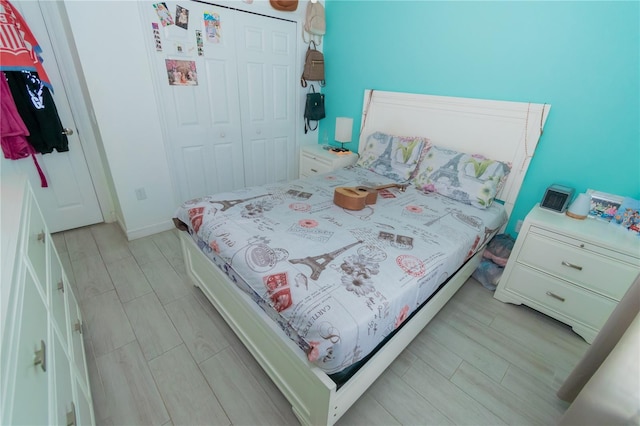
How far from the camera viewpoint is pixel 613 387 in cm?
77

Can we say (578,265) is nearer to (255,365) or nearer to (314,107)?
(255,365)

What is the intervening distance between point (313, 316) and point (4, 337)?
77 cm

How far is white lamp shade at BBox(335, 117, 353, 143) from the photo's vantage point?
3.00 meters

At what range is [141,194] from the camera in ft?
8.32

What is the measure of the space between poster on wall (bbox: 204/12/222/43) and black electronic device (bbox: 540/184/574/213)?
114 inches

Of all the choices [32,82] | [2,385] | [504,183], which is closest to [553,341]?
[504,183]

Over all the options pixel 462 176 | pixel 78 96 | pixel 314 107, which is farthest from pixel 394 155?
pixel 78 96

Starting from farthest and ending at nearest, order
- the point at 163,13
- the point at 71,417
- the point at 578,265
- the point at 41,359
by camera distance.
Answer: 1. the point at 163,13
2. the point at 578,265
3. the point at 71,417
4. the point at 41,359

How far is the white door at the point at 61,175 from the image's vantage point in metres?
2.18

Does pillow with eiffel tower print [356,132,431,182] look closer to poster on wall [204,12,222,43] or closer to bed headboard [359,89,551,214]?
bed headboard [359,89,551,214]

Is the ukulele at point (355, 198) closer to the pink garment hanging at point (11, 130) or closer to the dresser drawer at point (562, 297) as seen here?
the dresser drawer at point (562, 297)

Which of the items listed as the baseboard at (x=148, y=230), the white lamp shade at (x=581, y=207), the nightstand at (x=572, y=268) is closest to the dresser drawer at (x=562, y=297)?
the nightstand at (x=572, y=268)

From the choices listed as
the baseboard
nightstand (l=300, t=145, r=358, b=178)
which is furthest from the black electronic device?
the baseboard

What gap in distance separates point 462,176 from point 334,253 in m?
1.37
